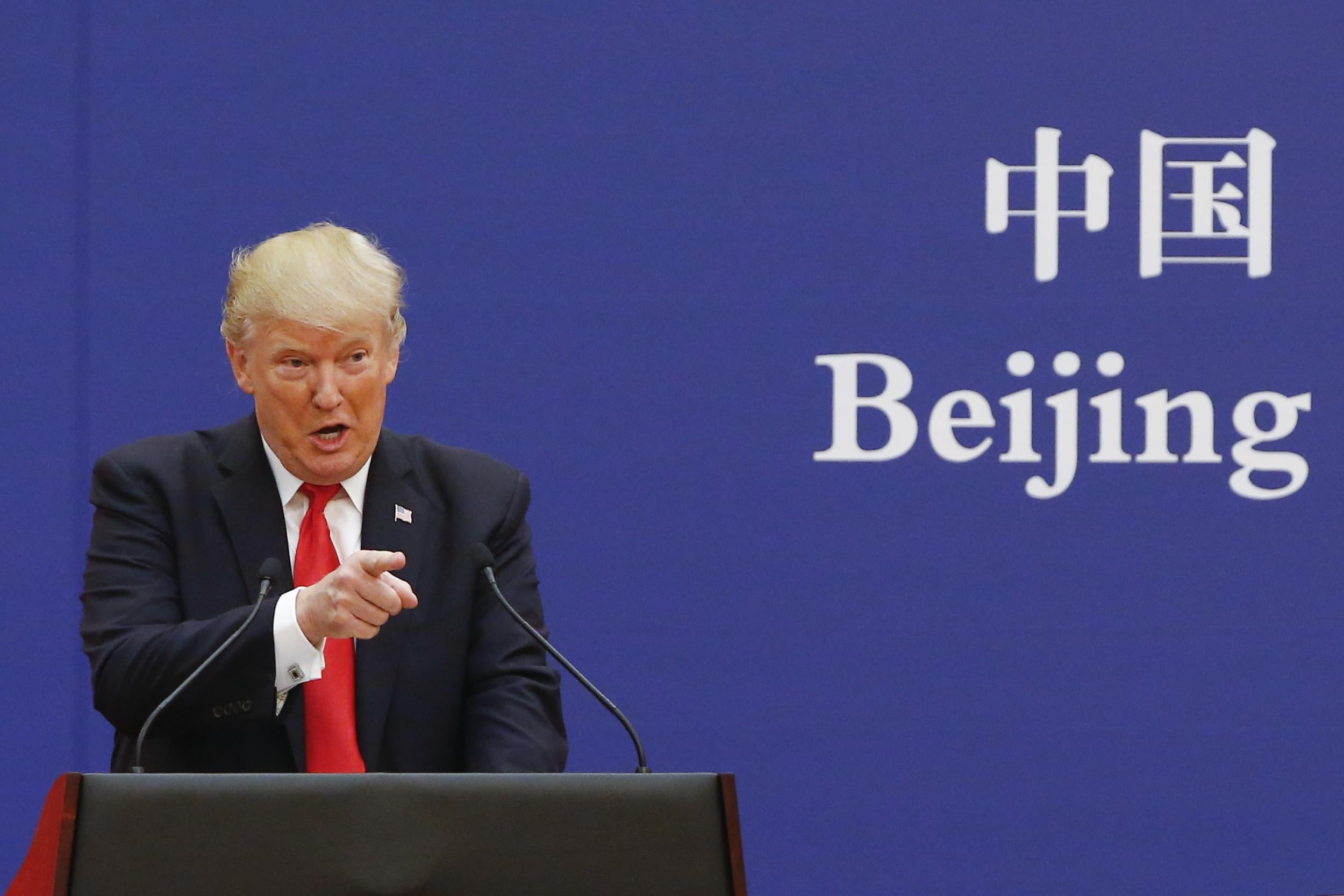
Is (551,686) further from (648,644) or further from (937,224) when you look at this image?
(937,224)

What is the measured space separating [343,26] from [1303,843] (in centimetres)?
192

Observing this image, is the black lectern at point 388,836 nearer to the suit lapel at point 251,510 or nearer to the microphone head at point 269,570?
the microphone head at point 269,570

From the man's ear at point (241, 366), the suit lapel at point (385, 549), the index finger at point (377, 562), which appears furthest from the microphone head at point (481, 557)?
the man's ear at point (241, 366)

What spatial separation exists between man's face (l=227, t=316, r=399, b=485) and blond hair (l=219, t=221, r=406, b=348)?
0.01m

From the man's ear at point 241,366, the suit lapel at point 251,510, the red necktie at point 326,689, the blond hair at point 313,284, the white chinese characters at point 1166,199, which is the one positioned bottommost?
the red necktie at point 326,689

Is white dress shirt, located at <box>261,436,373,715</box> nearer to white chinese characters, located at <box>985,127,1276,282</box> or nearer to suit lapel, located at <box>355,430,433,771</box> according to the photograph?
suit lapel, located at <box>355,430,433,771</box>

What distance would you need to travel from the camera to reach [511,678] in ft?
5.30

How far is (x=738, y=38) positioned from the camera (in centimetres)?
238

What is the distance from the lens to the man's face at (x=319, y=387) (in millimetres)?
Answer: 1539

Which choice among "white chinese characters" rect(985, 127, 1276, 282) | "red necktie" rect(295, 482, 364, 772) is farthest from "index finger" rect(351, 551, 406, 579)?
"white chinese characters" rect(985, 127, 1276, 282)

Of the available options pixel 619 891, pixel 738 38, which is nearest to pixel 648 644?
pixel 738 38

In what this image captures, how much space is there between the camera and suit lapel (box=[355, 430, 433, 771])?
158cm

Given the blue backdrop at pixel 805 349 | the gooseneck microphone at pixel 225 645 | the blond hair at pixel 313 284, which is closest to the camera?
the gooseneck microphone at pixel 225 645

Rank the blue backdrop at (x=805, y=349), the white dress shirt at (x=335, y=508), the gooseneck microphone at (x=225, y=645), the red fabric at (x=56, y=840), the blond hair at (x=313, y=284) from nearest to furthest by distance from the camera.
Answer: the red fabric at (x=56, y=840)
the gooseneck microphone at (x=225, y=645)
the blond hair at (x=313, y=284)
the white dress shirt at (x=335, y=508)
the blue backdrop at (x=805, y=349)
